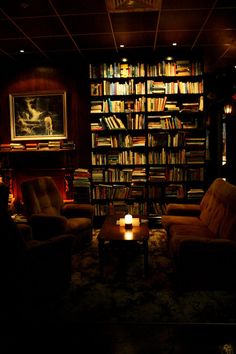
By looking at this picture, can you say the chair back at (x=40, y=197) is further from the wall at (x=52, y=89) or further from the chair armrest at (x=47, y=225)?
the wall at (x=52, y=89)

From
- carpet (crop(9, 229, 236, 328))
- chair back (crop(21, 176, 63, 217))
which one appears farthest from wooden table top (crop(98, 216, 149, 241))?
chair back (crop(21, 176, 63, 217))

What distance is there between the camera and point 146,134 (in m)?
5.26

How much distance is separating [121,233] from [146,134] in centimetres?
229

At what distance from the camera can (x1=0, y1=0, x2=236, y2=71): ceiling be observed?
11.4 ft

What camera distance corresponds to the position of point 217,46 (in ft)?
16.6

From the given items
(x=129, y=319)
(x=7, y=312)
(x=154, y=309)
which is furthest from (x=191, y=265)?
(x=7, y=312)

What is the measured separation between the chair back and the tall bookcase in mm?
1045

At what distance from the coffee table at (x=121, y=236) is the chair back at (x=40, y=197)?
894 millimetres

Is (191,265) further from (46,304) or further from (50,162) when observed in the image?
(50,162)

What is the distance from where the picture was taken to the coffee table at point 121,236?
323 cm

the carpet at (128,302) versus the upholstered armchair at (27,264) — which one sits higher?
the upholstered armchair at (27,264)

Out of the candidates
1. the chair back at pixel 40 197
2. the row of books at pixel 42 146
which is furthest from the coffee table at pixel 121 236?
the row of books at pixel 42 146

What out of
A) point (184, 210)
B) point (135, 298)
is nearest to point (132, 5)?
point (184, 210)

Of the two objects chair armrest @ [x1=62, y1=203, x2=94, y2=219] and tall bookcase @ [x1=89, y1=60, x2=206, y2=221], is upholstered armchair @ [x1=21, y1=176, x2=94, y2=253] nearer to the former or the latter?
chair armrest @ [x1=62, y1=203, x2=94, y2=219]
